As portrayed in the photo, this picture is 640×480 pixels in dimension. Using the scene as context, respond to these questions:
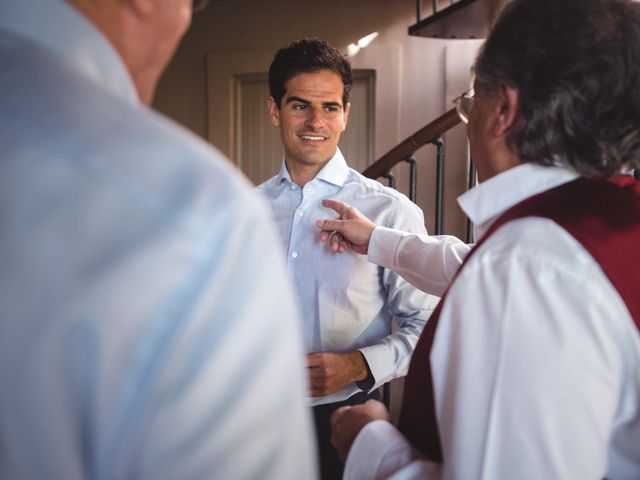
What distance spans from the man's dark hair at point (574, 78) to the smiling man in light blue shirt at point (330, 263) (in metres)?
0.87

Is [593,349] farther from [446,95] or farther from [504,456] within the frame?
[446,95]

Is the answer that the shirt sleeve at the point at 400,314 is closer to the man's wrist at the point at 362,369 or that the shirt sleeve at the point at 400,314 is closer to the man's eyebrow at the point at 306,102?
the man's wrist at the point at 362,369

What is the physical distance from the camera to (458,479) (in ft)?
2.65

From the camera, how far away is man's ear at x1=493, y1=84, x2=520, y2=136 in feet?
3.03

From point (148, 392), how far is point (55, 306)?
0.08 m

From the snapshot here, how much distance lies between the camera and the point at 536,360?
75 centimetres

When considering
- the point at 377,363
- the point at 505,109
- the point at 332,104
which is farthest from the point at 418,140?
the point at 505,109

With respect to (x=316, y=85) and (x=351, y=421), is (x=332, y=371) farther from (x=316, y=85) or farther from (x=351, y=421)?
(x=316, y=85)

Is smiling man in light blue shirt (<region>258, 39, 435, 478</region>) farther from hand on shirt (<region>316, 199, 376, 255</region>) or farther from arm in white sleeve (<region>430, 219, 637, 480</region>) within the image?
arm in white sleeve (<region>430, 219, 637, 480</region>)

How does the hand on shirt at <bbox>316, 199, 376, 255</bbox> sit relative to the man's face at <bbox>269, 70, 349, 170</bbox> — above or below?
below

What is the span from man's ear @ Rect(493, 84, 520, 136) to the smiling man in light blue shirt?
2.77ft

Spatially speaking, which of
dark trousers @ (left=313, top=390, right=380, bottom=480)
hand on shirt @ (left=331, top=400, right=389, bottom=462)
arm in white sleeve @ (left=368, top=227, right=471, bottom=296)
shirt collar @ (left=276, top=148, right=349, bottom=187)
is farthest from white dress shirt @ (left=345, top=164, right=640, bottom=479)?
shirt collar @ (left=276, top=148, right=349, bottom=187)

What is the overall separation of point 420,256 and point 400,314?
0.37 m

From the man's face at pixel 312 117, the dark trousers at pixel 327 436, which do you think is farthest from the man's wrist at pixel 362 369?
the man's face at pixel 312 117
